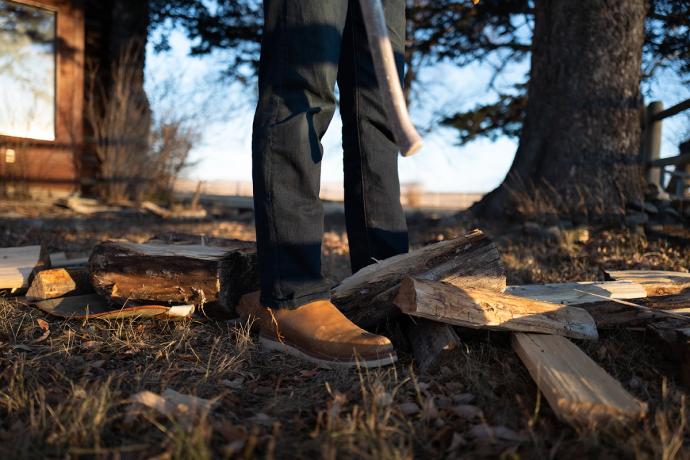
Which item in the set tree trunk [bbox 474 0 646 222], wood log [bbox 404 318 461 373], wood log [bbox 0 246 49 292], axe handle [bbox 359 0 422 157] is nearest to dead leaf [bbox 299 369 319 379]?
wood log [bbox 404 318 461 373]

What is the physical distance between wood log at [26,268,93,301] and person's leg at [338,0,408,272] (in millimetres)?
1229

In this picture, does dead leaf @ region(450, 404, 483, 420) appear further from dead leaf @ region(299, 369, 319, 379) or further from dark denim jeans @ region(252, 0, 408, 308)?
dark denim jeans @ region(252, 0, 408, 308)

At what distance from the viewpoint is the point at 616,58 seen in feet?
15.8

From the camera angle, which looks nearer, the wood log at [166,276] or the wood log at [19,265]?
the wood log at [166,276]

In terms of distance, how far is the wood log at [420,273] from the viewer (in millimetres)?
1975

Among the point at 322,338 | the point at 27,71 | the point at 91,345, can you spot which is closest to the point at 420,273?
the point at 322,338

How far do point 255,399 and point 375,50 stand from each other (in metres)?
0.98

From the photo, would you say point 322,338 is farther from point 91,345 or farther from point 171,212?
point 171,212

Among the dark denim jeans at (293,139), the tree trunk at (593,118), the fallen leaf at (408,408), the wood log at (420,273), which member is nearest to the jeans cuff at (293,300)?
the dark denim jeans at (293,139)

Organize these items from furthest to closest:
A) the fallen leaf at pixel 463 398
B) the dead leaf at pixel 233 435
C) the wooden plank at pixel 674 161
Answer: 1. the wooden plank at pixel 674 161
2. the fallen leaf at pixel 463 398
3. the dead leaf at pixel 233 435

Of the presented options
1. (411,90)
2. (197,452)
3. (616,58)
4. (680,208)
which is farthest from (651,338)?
(411,90)

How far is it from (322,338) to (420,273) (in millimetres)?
452

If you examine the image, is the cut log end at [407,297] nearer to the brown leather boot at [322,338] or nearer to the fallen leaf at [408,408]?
the brown leather boot at [322,338]

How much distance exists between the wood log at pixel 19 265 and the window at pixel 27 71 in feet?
17.9
